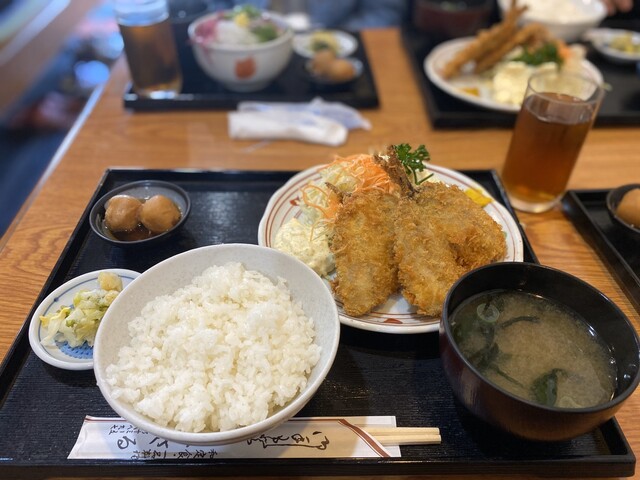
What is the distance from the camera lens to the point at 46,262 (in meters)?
1.88

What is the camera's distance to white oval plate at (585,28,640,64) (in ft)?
10.8

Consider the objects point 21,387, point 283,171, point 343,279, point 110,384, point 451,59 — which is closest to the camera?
point 110,384

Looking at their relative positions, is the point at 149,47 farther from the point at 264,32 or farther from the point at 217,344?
the point at 217,344

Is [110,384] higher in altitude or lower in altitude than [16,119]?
higher

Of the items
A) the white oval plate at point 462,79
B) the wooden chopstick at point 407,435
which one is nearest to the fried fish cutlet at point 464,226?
the wooden chopstick at point 407,435

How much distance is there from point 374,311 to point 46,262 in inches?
51.5

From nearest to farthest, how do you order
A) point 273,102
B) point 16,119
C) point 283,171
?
point 283,171
point 273,102
point 16,119

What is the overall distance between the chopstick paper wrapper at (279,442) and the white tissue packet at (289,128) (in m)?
1.68

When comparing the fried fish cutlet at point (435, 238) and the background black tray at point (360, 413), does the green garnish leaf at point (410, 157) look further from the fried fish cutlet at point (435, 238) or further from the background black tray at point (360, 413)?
the background black tray at point (360, 413)

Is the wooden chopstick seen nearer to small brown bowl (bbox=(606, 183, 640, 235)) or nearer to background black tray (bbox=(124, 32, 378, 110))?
small brown bowl (bbox=(606, 183, 640, 235))

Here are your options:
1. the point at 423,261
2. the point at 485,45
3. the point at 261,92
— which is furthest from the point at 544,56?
the point at 423,261

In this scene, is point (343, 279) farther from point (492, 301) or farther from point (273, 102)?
point (273, 102)

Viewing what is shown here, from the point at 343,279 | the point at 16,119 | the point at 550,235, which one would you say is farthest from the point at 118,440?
the point at 16,119

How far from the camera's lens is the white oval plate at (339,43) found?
3330 mm
